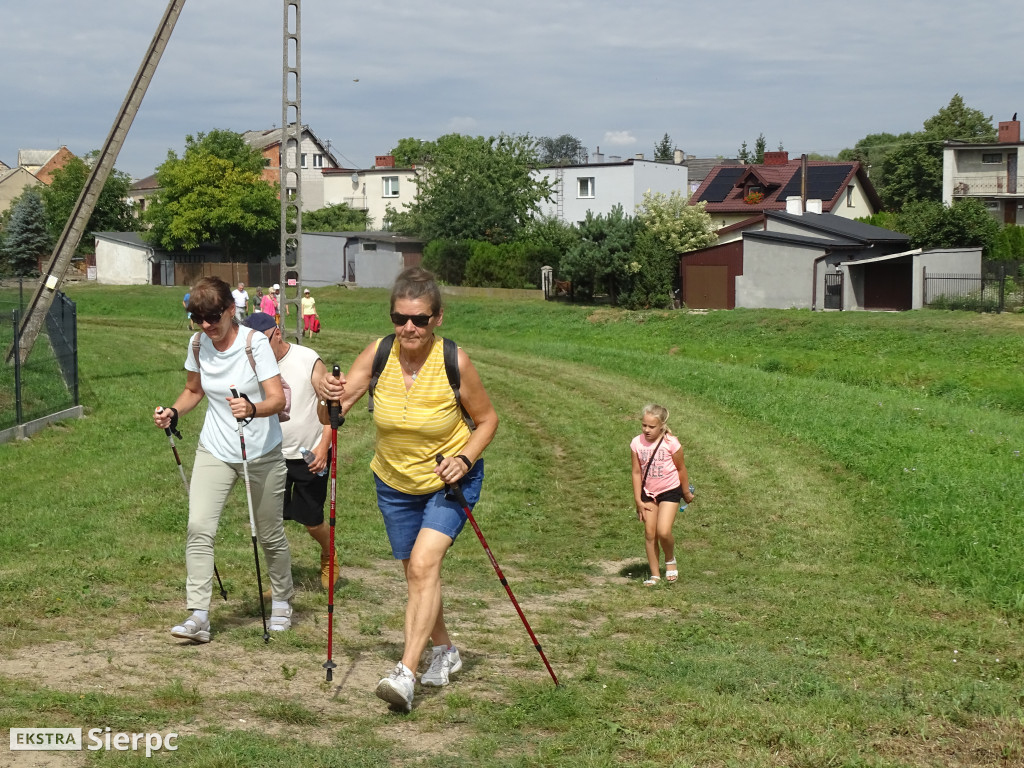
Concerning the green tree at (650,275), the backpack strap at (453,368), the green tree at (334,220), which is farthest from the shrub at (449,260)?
Answer: the backpack strap at (453,368)

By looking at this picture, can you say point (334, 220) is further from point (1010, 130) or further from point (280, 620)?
point (280, 620)

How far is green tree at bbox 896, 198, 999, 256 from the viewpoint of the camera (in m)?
44.0

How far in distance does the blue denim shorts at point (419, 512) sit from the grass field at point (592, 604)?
81cm

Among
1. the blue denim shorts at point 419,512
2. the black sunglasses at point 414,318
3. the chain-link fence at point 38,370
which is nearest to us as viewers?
the black sunglasses at point 414,318

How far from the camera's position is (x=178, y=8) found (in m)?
18.5

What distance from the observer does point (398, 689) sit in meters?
5.34

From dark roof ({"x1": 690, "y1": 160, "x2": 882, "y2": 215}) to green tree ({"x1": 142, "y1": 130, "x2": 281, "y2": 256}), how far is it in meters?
25.0

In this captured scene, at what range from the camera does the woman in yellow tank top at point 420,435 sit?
→ 18.2 feet

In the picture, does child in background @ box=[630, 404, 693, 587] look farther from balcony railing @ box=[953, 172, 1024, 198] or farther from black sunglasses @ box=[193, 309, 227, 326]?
balcony railing @ box=[953, 172, 1024, 198]

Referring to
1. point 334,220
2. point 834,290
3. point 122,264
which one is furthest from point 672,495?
point 334,220

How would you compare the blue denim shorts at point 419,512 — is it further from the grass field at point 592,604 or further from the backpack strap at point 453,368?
the grass field at point 592,604

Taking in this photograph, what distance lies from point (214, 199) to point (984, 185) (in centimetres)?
4334

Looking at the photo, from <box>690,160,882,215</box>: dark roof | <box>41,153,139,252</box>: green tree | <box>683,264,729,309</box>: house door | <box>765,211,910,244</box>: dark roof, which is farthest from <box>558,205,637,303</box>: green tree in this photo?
<box>41,153,139,252</box>: green tree

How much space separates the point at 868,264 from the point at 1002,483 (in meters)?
30.3
